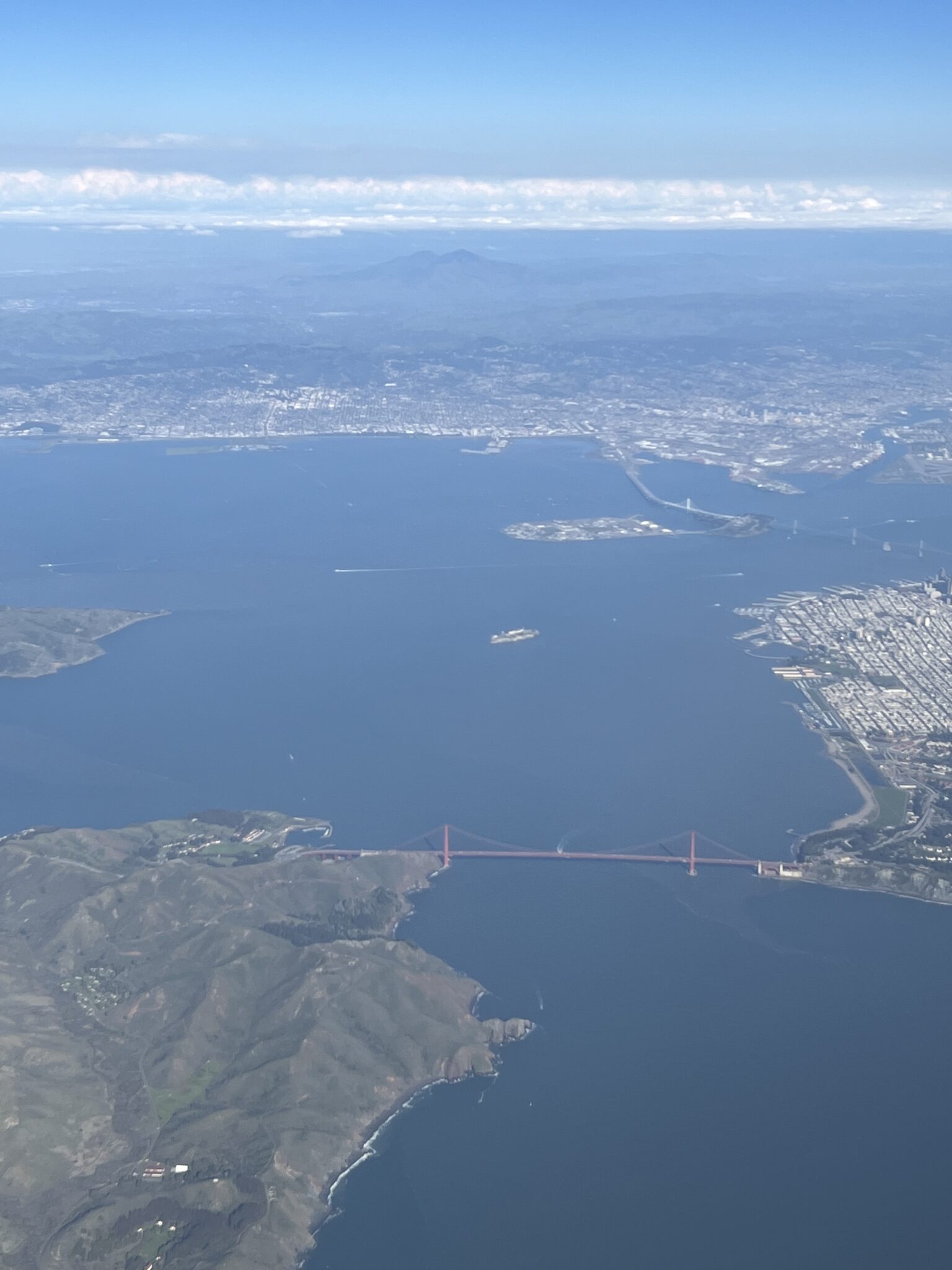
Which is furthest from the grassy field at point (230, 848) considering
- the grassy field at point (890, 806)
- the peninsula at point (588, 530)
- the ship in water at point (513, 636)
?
the peninsula at point (588, 530)

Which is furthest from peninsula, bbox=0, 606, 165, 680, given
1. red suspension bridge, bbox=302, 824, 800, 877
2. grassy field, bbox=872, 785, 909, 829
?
grassy field, bbox=872, 785, 909, 829

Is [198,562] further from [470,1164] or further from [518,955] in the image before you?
[470,1164]

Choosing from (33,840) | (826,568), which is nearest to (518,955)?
(33,840)

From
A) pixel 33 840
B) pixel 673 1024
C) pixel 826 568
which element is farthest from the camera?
pixel 826 568

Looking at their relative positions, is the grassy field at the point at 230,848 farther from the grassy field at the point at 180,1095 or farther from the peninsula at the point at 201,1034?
the grassy field at the point at 180,1095

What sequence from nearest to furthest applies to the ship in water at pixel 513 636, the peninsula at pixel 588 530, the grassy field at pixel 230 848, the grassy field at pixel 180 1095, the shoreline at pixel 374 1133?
the shoreline at pixel 374 1133 → the grassy field at pixel 180 1095 → the grassy field at pixel 230 848 → the ship in water at pixel 513 636 → the peninsula at pixel 588 530

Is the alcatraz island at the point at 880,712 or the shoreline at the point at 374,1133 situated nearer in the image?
the shoreline at the point at 374,1133
